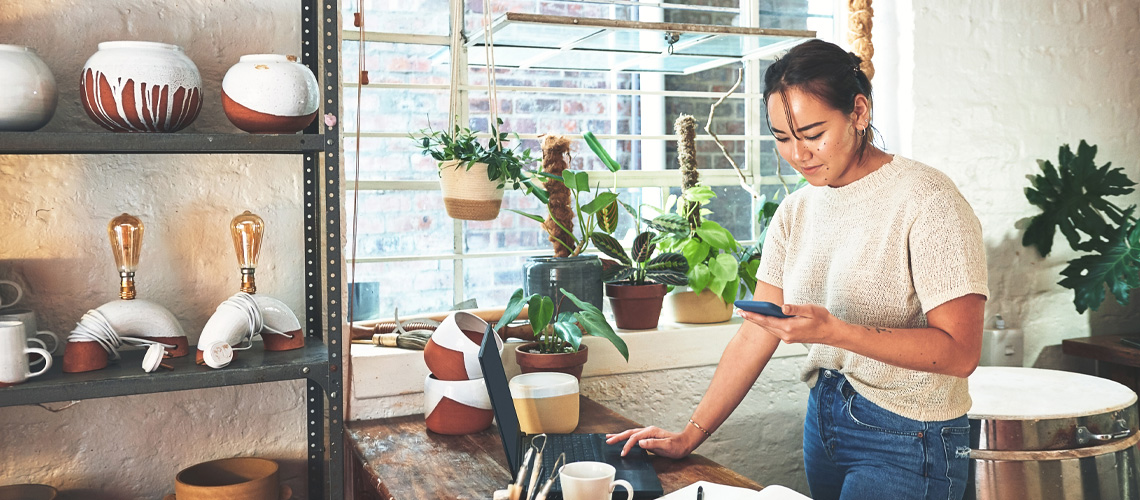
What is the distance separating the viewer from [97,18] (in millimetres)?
1935

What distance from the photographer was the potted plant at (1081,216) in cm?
311

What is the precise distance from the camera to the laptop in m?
1.57

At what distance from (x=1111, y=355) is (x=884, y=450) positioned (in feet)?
6.22

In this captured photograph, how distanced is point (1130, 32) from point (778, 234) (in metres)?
2.39

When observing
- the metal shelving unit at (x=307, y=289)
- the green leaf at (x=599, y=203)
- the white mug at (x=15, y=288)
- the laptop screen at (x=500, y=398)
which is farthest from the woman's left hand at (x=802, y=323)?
the white mug at (x=15, y=288)

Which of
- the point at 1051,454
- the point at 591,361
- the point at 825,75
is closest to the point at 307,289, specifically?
the point at 591,361

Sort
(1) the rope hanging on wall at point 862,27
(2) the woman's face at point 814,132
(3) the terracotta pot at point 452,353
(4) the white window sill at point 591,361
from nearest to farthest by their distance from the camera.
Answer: (2) the woman's face at point 814,132
(3) the terracotta pot at point 452,353
(4) the white window sill at point 591,361
(1) the rope hanging on wall at point 862,27

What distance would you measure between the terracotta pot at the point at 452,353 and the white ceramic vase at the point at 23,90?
0.91 m

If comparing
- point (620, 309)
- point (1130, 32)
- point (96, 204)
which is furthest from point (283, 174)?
point (1130, 32)

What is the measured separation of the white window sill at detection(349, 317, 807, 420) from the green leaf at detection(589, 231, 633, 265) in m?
0.22

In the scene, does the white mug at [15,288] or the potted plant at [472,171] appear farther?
the potted plant at [472,171]

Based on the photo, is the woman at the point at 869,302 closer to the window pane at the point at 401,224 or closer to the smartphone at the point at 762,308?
the smartphone at the point at 762,308

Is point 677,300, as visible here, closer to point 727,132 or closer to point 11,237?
point 727,132

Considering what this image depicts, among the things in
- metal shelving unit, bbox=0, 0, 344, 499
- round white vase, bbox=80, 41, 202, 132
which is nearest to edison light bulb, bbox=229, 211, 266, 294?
metal shelving unit, bbox=0, 0, 344, 499
